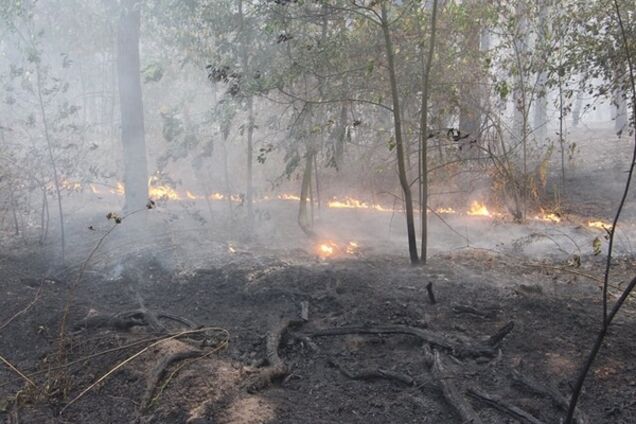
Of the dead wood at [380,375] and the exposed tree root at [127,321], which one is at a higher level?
the exposed tree root at [127,321]

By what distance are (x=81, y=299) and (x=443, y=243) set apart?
648 centimetres

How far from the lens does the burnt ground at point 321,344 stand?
372 cm

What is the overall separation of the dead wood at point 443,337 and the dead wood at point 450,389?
0.62ft

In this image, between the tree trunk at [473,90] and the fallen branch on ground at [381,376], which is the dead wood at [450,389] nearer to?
the fallen branch on ground at [381,376]

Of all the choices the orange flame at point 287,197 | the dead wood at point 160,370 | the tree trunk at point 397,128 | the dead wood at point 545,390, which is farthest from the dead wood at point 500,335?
the orange flame at point 287,197

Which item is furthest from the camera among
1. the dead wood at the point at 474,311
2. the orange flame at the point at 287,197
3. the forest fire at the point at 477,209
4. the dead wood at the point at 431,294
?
the orange flame at the point at 287,197

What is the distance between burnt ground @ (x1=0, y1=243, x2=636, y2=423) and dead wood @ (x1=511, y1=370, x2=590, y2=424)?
4 centimetres

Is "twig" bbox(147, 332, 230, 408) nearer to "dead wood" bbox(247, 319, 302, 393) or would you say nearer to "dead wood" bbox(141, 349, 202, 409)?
"dead wood" bbox(141, 349, 202, 409)

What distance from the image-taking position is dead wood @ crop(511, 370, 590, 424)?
3.43 m

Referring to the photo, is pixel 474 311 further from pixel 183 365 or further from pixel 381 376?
pixel 183 365

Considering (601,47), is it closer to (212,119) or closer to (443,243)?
(443,243)

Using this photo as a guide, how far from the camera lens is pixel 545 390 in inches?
149

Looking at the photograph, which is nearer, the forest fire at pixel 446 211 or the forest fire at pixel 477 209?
the forest fire at pixel 477 209

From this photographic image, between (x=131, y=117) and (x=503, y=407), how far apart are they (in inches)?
430
